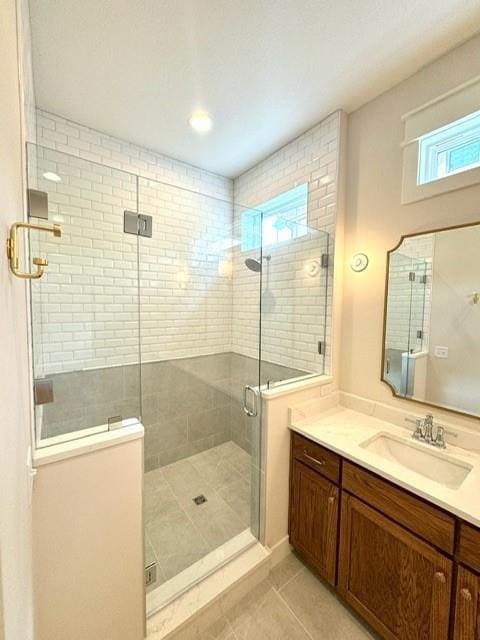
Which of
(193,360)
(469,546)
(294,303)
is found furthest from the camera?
(193,360)

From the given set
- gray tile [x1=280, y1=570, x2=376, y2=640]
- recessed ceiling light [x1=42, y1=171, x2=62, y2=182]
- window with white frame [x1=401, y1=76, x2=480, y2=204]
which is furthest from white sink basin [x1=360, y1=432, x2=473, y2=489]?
recessed ceiling light [x1=42, y1=171, x2=62, y2=182]

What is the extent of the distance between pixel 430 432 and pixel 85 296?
2.45 meters

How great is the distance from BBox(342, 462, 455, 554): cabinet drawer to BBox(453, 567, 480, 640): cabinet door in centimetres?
8

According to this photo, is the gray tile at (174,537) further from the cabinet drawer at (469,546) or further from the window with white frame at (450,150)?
the window with white frame at (450,150)

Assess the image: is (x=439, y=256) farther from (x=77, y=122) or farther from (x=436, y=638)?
(x=77, y=122)

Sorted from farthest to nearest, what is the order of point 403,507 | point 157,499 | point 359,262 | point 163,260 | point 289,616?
point 163,260 < point 157,499 < point 359,262 < point 289,616 < point 403,507

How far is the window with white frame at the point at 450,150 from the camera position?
4.57ft

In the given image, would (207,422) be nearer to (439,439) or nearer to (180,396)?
(180,396)

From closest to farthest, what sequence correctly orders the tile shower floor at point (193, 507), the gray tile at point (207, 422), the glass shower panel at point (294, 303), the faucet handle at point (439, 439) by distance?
the faucet handle at point (439, 439) → the tile shower floor at point (193, 507) → the glass shower panel at point (294, 303) → the gray tile at point (207, 422)

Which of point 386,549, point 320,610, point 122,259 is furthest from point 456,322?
point 122,259

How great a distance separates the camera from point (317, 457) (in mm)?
1521

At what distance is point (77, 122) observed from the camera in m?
1.98

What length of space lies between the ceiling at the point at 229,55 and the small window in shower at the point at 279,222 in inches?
A: 20.7

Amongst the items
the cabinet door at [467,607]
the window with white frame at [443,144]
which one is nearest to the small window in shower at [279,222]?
the window with white frame at [443,144]
